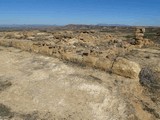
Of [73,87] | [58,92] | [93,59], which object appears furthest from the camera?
[93,59]

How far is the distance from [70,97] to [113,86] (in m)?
4.42

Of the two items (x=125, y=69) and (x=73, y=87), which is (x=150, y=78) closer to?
(x=125, y=69)

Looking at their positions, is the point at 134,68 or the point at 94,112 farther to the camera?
the point at 134,68

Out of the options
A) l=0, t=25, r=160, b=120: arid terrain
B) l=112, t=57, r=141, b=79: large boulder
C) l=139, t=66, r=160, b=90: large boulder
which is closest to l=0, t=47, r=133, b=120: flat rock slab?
l=0, t=25, r=160, b=120: arid terrain

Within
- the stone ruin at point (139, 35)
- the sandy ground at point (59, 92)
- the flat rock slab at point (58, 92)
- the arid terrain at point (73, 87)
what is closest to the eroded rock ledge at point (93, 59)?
the arid terrain at point (73, 87)

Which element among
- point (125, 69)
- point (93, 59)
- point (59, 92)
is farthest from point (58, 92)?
point (125, 69)

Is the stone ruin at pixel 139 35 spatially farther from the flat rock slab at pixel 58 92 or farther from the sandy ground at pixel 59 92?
the flat rock slab at pixel 58 92

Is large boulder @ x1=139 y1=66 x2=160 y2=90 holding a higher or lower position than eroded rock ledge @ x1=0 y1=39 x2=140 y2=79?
lower

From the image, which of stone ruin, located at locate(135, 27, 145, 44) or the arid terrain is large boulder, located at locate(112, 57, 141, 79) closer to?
the arid terrain

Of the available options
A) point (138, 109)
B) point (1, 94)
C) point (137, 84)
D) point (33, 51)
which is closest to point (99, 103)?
point (138, 109)

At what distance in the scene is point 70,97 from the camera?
2156 centimetres

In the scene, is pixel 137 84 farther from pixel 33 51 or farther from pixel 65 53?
pixel 33 51

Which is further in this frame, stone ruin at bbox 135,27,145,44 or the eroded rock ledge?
stone ruin at bbox 135,27,145,44

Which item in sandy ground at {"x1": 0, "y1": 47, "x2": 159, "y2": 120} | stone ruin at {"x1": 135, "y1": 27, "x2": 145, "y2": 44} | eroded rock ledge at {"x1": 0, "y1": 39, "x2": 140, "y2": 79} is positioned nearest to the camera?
sandy ground at {"x1": 0, "y1": 47, "x2": 159, "y2": 120}
